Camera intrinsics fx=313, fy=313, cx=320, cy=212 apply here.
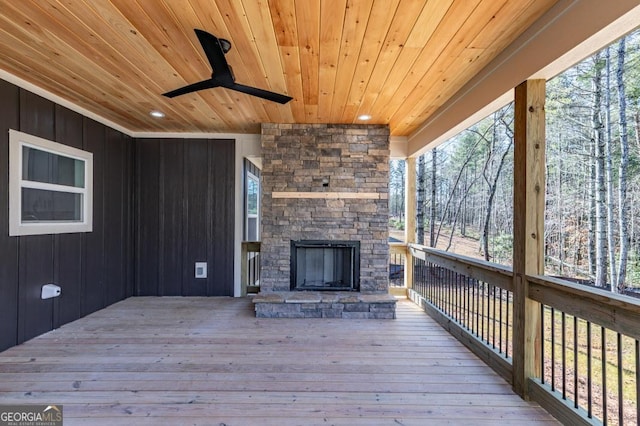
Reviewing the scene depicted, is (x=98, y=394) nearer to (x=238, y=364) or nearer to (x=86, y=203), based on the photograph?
(x=238, y=364)

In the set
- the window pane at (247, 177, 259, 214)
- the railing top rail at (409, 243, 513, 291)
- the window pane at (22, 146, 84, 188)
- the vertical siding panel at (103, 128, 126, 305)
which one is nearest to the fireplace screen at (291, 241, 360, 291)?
the railing top rail at (409, 243, 513, 291)

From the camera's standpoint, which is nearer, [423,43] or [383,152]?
[423,43]

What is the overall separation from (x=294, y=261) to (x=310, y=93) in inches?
85.3

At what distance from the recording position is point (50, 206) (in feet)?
10.7

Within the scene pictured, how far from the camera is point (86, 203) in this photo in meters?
3.71

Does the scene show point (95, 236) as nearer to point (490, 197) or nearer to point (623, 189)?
point (490, 197)

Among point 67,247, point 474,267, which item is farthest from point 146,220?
point 474,267

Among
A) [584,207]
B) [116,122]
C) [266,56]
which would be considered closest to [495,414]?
[584,207]

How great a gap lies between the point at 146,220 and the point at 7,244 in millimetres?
1880

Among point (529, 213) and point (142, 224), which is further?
point (142, 224)

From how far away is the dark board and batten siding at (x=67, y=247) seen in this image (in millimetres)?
2770

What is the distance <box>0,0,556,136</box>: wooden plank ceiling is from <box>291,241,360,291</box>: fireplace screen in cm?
179

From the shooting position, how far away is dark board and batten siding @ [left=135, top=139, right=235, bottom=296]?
462 cm

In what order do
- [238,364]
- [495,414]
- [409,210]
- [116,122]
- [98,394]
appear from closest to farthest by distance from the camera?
1. [495,414]
2. [98,394]
3. [238,364]
4. [116,122]
5. [409,210]
